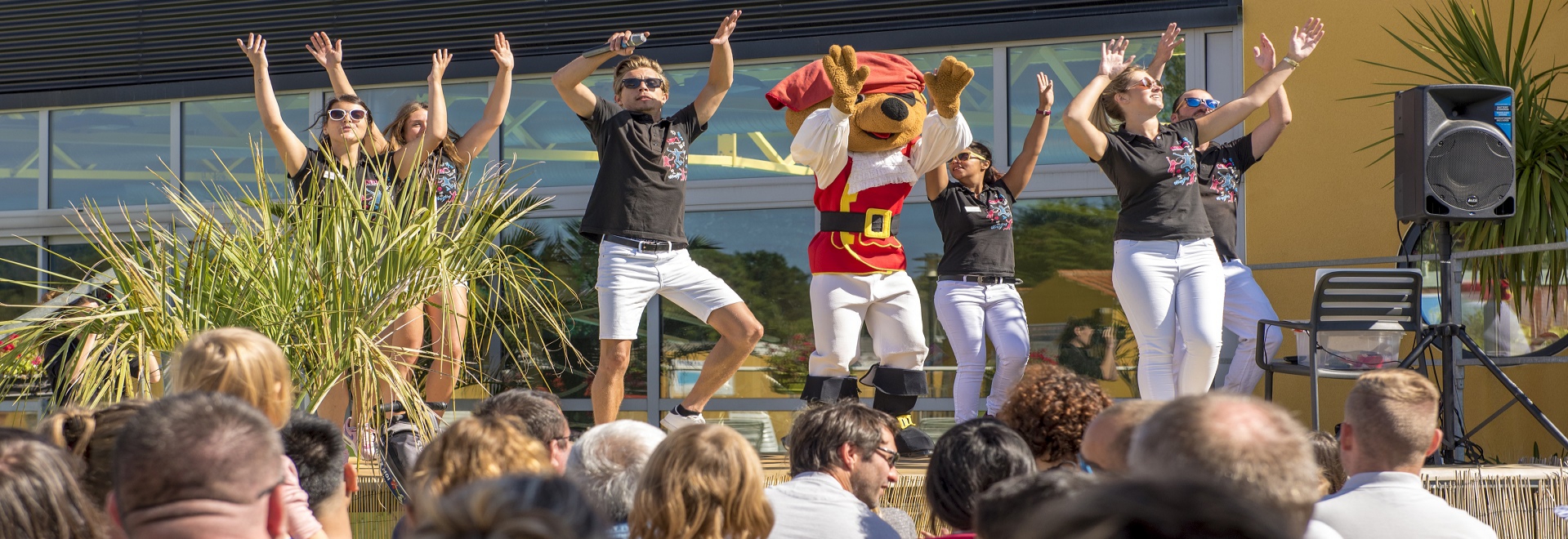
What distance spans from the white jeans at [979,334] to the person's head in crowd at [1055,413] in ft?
7.47

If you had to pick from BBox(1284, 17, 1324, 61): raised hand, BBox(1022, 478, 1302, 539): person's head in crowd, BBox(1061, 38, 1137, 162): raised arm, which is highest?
BBox(1284, 17, 1324, 61): raised hand

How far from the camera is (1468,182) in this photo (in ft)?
16.0

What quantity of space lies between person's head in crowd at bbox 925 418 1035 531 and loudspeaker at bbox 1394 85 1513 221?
3065 millimetres

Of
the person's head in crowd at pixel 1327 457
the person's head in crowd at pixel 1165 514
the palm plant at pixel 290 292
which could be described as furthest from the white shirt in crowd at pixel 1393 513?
the palm plant at pixel 290 292

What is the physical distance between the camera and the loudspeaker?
484 cm

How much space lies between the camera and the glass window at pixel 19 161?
863cm

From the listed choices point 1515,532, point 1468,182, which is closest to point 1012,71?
point 1468,182

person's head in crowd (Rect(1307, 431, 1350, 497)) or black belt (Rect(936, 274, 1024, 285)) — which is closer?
person's head in crowd (Rect(1307, 431, 1350, 497))

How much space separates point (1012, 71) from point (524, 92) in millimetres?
2855

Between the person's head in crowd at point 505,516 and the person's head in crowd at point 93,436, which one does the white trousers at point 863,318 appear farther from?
the person's head in crowd at point 505,516

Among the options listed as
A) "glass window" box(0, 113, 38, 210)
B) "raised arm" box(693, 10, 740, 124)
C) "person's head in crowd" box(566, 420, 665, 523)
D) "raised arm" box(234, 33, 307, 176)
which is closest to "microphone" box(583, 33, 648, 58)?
"raised arm" box(693, 10, 740, 124)

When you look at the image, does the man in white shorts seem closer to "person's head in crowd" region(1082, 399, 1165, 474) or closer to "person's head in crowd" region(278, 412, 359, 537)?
"person's head in crowd" region(278, 412, 359, 537)

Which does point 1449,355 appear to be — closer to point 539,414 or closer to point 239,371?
point 539,414

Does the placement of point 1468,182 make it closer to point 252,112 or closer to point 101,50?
point 252,112
